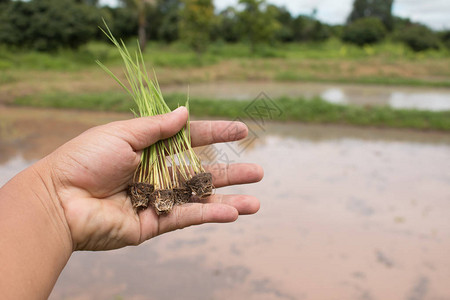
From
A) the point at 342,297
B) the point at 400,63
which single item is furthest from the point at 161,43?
the point at 342,297

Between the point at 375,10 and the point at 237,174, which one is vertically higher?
the point at 375,10

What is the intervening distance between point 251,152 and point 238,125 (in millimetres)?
3829

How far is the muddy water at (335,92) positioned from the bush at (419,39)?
10.7 meters

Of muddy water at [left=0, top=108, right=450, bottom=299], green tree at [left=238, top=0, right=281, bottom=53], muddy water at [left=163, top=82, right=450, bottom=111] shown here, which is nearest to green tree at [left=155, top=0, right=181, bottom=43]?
green tree at [left=238, top=0, right=281, bottom=53]

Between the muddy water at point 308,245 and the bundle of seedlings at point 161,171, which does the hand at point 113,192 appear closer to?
the bundle of seedlings at point 161,171

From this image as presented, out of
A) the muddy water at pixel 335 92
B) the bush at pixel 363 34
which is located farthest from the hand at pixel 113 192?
the bush at pixel 363 34

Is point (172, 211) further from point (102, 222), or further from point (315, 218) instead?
point (315, 218)

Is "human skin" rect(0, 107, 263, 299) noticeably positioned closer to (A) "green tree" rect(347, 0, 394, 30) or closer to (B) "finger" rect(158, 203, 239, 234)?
(B) "finger" rect(158, 203, 239, 234)

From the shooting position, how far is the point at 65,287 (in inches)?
113

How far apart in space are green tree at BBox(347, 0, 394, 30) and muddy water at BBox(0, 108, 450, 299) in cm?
3507

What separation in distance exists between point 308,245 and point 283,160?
2263 millimetres

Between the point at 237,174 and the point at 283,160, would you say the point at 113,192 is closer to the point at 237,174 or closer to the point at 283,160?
the point at 237,174

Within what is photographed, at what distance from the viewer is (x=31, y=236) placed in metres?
1.50

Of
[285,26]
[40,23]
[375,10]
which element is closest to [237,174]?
[40,23]
